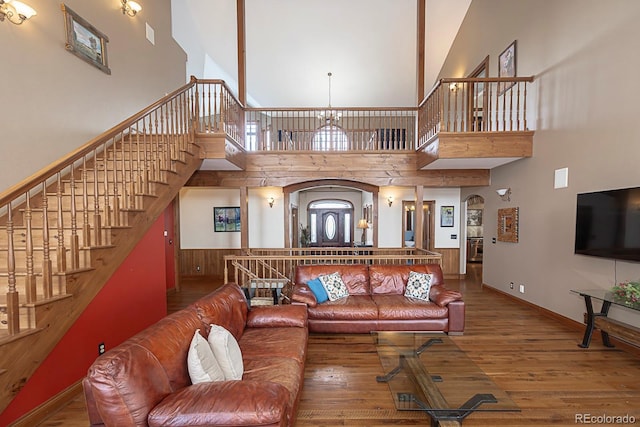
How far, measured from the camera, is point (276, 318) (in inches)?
113

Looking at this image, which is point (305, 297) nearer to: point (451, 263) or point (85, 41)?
point (85, 41)

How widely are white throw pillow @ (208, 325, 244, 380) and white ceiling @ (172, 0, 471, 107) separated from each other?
6.55 meters

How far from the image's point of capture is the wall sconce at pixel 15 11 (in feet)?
8.70

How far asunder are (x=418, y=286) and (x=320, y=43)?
20.9 feet

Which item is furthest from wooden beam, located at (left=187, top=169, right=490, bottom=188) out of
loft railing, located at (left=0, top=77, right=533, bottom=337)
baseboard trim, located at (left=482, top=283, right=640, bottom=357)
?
baseboard trim, located at (left=482, top=283, right=640, bottom=357)

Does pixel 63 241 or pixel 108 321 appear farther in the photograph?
pixel 108 321

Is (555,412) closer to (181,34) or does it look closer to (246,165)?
(246,165)

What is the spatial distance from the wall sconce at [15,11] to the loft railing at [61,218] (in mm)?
1242

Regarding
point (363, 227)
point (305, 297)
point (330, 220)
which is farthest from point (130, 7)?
point (330, 220)

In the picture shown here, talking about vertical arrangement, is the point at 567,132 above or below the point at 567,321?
above

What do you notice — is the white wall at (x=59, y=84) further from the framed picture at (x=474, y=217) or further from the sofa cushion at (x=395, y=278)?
the framed picture at (x=474, y=217)

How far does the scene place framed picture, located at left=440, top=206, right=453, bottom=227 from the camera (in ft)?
24.0

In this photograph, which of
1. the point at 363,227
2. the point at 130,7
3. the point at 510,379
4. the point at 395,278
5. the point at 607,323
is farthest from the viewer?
the point at 363,227

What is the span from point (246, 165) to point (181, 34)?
3381mm
